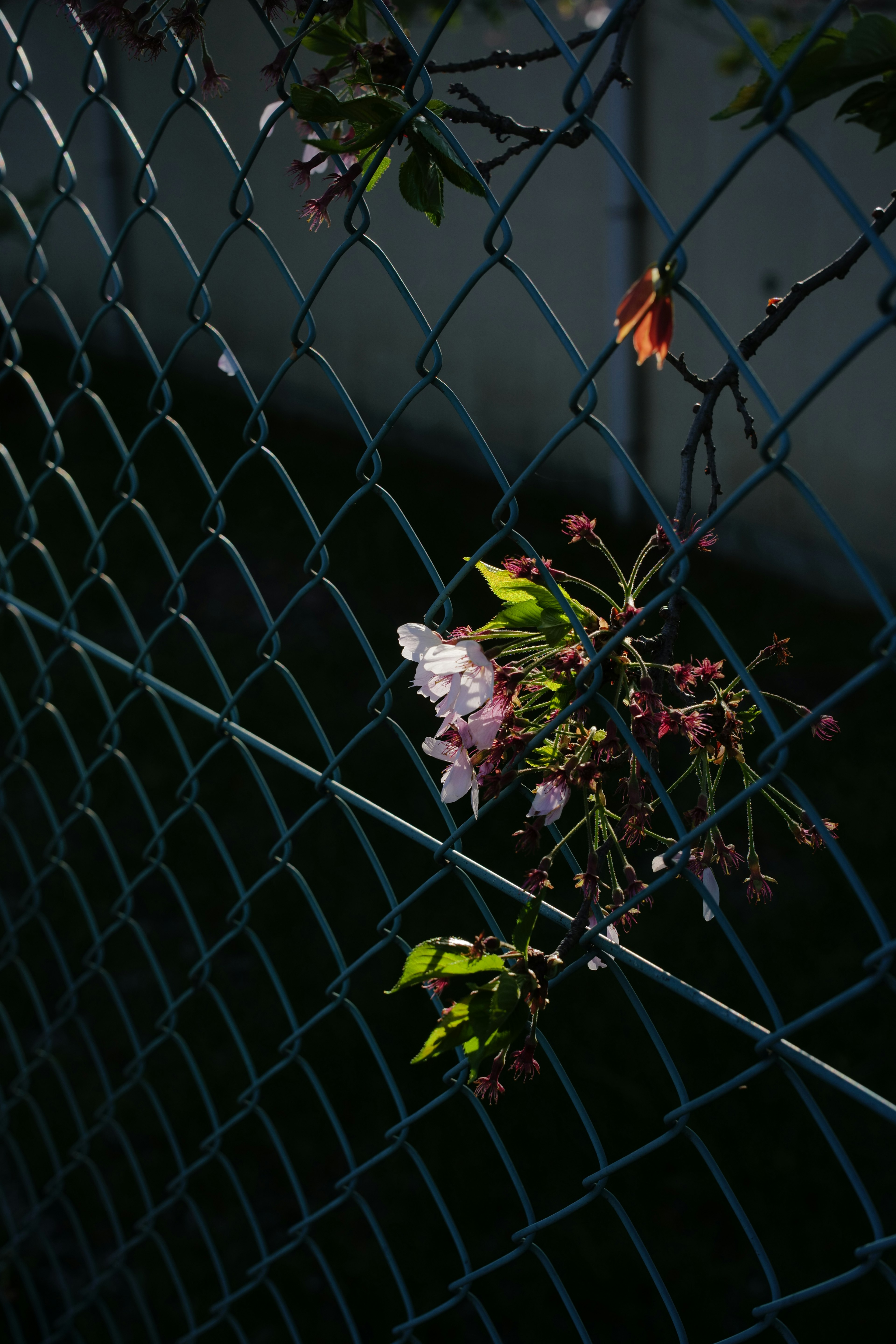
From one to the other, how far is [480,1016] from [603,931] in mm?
113

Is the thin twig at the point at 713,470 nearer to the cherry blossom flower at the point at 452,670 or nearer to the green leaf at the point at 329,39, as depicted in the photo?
the cherry blossom flower at the point at 452,670

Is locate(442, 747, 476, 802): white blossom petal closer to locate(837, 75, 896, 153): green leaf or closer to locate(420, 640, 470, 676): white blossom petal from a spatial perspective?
locate(420, 640, 470, 676): white blossom petal

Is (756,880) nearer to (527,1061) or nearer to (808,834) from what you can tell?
(808,834)

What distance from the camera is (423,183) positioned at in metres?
0.82

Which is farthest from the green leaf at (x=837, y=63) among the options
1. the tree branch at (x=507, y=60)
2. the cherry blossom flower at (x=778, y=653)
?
the cherry blossom flower at (x=778, y=653)

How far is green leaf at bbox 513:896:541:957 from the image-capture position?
0.78m

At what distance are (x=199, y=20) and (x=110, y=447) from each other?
176 inches

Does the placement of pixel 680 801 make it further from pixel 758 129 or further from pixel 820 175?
pixel 820 175

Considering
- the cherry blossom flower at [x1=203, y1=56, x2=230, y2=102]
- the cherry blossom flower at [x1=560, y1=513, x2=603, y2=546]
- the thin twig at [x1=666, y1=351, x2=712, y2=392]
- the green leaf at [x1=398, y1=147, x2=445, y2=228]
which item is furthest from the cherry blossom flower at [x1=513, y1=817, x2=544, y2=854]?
the cherry blossom flower at [x1=203, y1=56, x2=230, y2=102]

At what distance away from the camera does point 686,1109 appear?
786 millimetres

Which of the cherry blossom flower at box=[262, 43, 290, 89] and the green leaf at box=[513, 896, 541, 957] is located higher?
the cherry blossom flower at box=[262, 43, 290, 89]

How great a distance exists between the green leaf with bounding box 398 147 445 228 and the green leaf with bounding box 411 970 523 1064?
1.87 ft

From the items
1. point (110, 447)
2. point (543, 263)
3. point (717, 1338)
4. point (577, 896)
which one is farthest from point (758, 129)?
point (717, 1338)

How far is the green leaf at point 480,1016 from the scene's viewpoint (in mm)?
786
